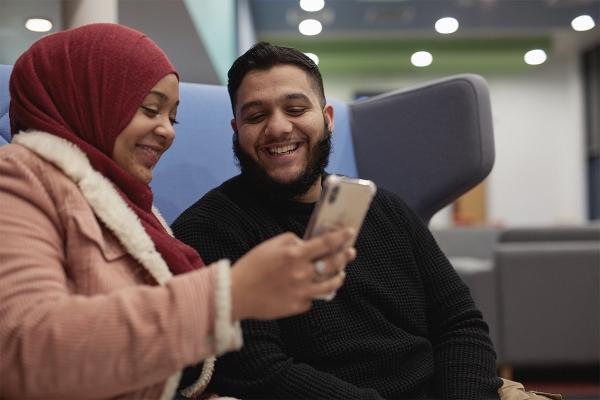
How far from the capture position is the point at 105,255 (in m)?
0.80

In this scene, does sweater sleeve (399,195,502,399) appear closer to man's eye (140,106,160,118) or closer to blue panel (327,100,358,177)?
blue panel (327,100,358,177)

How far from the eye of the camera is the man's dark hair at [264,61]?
135cm

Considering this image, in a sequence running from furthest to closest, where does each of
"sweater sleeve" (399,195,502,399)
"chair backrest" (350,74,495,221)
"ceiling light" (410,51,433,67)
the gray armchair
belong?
1. "ceiling light" (410,51,433,67)
2. the gray armchair
3. "chair backrest" (350,74,495,221)
4. "sweater sleeve" (399,195,502,399)

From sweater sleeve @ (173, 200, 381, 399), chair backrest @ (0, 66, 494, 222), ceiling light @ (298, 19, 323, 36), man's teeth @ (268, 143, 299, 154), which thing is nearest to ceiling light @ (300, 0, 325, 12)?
ceiling light @ (298, 19, 323, 36)

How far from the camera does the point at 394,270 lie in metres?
1.32

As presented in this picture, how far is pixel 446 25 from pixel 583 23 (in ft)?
5.43

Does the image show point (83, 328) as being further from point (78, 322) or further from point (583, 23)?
point (583, 23)

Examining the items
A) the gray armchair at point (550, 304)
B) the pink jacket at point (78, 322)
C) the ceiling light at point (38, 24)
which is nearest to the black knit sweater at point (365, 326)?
the pink jacket at point (78, 322)

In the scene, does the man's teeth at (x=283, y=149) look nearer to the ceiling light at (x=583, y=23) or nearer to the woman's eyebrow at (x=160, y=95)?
the woman's eyebrow at (x=160, y=95)

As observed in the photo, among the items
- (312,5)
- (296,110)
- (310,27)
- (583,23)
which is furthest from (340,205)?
(583,23)

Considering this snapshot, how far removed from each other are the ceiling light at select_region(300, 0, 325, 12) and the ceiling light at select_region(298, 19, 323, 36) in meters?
0.43

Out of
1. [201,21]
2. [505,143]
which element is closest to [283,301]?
[201,21]

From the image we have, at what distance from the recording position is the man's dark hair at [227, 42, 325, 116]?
1354 millimetres

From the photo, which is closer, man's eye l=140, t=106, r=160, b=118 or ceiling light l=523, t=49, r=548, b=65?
man's eye l=140, t=106, r=160, b=118
